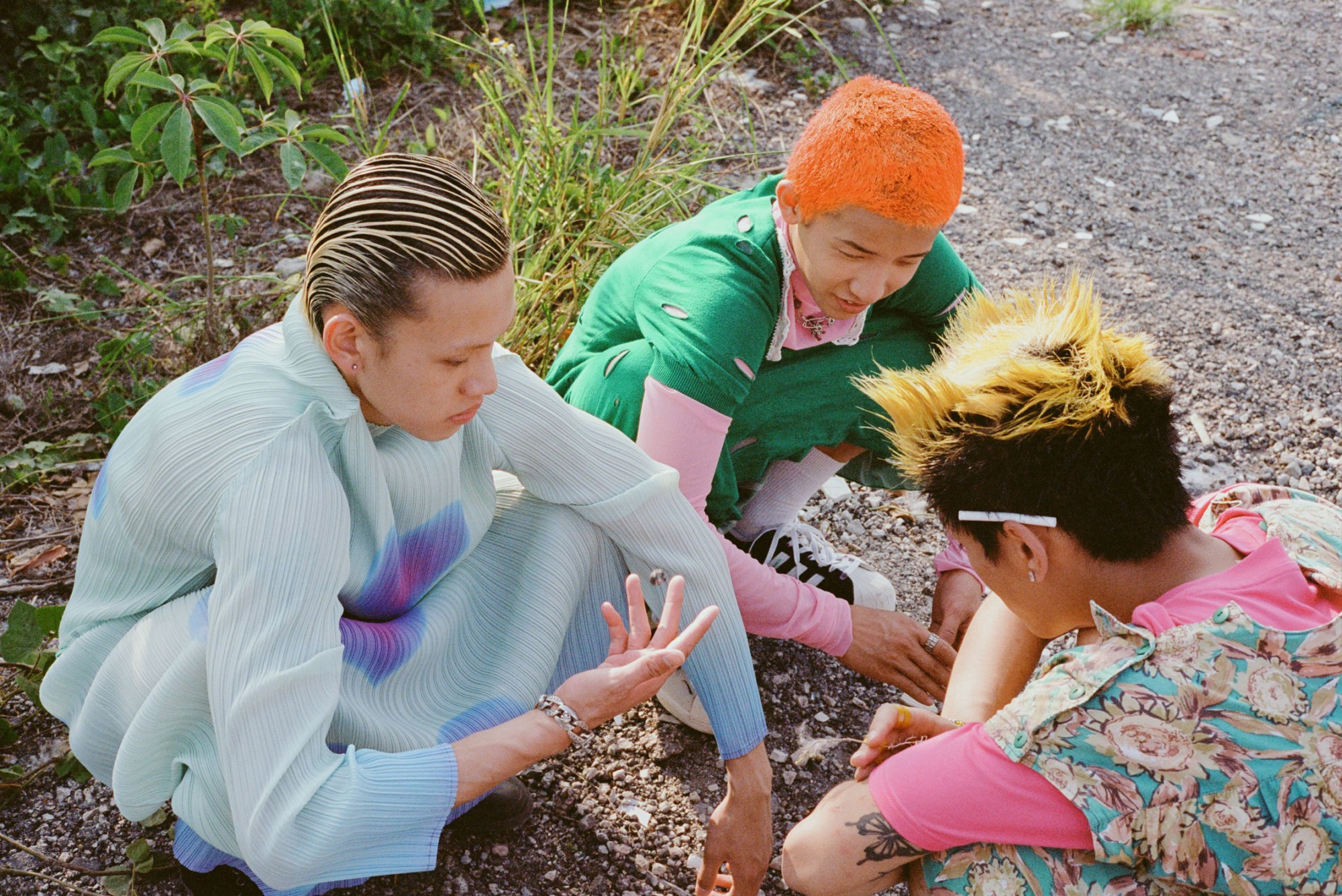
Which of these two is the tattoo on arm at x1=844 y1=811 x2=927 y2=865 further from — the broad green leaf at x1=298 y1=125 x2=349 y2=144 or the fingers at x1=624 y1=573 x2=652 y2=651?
the broad green leaf at x1=298 y1=125 x2=349 y2=144

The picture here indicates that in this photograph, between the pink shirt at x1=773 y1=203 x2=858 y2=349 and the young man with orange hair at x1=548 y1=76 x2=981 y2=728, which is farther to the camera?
the pink shirt at x1=773 y1=203 x2=858 y2=349

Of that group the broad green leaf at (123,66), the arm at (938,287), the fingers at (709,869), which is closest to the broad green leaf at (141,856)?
the fingers at (709,869)

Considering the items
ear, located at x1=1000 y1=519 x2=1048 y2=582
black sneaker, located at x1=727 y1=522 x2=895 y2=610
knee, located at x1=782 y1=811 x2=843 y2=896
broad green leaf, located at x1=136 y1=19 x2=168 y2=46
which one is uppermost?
broad green leaf, located at x1=136 y1=19 x2=168 y2=46

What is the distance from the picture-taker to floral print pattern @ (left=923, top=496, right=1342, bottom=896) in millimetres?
1253

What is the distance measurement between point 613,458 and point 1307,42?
184 inches

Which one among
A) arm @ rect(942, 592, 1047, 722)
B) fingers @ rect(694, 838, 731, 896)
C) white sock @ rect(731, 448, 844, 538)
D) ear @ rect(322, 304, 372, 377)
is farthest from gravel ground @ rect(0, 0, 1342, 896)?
ear @ rect(322, 304, 372, 377)

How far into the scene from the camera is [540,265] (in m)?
2.70

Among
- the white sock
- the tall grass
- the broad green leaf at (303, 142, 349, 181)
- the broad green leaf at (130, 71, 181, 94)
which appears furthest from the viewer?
the tall grass

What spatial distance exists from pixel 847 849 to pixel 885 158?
39.8 inches

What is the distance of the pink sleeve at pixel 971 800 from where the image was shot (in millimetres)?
1333

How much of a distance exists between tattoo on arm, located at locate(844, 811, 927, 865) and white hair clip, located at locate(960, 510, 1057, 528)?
398mm

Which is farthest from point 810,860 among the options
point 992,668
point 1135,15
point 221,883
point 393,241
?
point 1135,15

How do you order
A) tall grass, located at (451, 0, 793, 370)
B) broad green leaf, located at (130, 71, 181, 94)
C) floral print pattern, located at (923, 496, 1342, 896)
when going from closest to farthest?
1. floral print pattern, located at (923, 496, 1342, 896)
2. broad green leaf, located at (130, 71, 181, 94)
3. tall grass, located at (451, 0, 793, 370)

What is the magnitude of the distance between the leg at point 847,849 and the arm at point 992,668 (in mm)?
304
